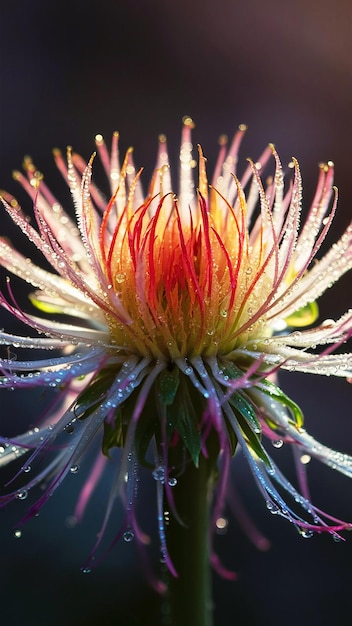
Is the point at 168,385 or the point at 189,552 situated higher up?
the point at 168,385

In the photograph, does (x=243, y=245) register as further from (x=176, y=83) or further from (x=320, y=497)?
(x=176, y=83)

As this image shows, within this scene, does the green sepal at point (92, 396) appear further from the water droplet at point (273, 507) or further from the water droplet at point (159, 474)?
the water droplet at point (273, 507)

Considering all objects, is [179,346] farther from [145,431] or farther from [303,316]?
[303,316]

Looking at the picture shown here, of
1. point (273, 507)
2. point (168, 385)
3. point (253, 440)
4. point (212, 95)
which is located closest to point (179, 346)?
point (168, 385)

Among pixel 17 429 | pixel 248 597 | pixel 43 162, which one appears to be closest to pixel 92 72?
pixel 43 162

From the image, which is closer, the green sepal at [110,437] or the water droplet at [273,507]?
the water droplet at [273,507]

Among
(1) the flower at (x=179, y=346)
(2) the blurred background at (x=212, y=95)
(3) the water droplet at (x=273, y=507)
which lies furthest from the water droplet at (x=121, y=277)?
(2) the blurred background at (x=212, y=95)
